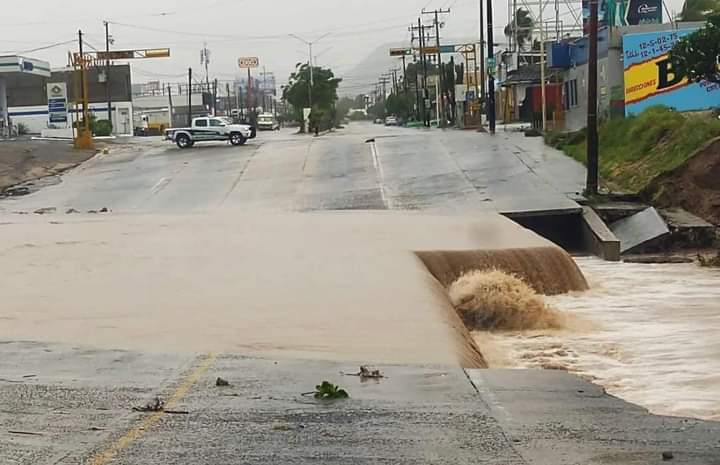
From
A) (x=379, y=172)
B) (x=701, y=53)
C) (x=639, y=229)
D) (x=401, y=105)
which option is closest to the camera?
(x=639, y=229)

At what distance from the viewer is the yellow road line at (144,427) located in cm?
739

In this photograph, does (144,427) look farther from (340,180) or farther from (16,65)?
(16,65)

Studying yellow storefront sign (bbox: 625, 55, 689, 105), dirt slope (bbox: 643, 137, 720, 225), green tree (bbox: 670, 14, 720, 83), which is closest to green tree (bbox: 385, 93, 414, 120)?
yellow storefront sign (bbox: 625, 55, 689, 105)

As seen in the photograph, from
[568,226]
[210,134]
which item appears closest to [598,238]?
[568,226]

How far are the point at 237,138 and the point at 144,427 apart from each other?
170 feet

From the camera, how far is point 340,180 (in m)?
38.9

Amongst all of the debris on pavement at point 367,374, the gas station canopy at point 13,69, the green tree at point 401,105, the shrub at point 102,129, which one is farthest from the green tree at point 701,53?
the green tree at point 401,105

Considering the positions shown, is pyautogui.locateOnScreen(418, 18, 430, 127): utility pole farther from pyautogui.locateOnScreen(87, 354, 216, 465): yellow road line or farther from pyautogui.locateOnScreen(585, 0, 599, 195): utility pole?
pyautogui.locateOnScreen(87, 354, 216, 465): yellow road line

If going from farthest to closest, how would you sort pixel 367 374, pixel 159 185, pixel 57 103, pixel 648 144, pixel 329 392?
pixel 57 103 → pixel 159 185 → pixel 648 144 → pixel 367 374 → pixel 329 392

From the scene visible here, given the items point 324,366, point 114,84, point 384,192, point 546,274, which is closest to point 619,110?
point 384,192

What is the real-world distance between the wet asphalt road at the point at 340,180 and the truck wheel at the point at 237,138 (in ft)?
22.2

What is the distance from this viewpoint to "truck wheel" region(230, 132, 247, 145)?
195ft

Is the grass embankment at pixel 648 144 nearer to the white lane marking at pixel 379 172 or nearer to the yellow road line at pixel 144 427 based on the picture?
the white lane marking at pixel 379 172

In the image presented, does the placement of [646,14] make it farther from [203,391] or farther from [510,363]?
[203,391]
